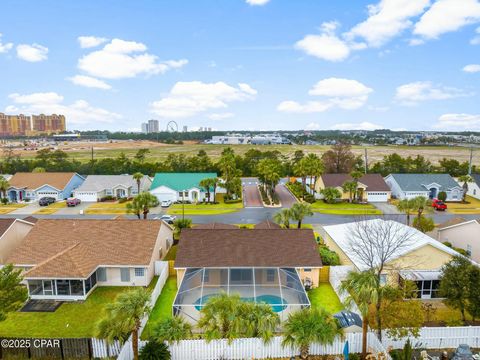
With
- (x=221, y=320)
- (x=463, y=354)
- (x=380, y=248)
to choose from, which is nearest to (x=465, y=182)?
(x=380, y=248)

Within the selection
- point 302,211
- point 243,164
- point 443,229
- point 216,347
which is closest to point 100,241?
point 216,347

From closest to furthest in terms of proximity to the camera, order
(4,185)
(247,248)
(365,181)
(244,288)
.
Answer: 1. (244,288)
2. (247,248)
3. (4,185)
4. (365,181)

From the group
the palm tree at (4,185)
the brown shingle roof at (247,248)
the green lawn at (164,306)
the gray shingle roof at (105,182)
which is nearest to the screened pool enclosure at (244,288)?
the brown shingle roof at (247,248)

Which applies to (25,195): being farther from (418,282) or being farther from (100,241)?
(418,282)

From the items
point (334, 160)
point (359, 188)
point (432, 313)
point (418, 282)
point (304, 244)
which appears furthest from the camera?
point (334, 160)

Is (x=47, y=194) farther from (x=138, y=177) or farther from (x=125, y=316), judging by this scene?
(x=125, y=316)

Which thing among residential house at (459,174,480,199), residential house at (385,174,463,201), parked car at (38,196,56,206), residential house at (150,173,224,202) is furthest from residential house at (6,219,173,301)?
residential house at (459,174,480,199)
